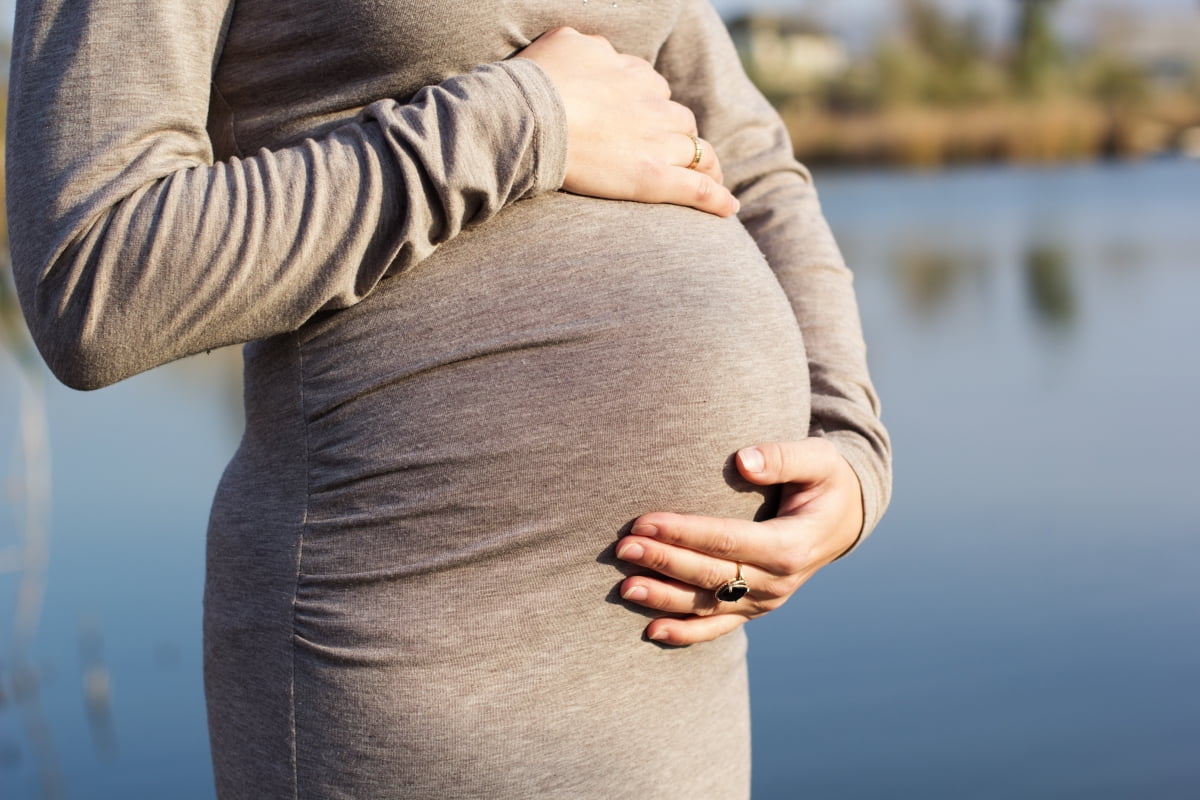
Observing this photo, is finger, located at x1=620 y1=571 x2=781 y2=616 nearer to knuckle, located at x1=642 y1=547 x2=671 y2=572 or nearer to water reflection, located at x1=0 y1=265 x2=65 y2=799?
knuckle, located at x1=642 y1=547 x2=671 y2=572

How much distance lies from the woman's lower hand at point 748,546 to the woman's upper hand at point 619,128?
24cm

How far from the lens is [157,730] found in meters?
3.66

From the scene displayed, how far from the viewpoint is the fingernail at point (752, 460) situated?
0.98 metres

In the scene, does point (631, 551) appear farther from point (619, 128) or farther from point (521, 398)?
point (619, 128)

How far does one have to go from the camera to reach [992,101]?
2728 centimetres

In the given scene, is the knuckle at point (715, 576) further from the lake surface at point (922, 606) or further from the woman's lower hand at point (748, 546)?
the lake surface at point (922, 606)

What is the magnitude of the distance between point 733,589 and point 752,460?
10cm

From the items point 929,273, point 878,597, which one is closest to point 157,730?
point 878,597

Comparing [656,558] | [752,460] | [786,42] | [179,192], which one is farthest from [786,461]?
[786,42]

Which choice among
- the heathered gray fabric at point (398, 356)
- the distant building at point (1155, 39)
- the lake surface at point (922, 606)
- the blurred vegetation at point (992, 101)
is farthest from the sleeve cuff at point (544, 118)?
the distant building at point (1155, 39)

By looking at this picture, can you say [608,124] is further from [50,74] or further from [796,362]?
[50,74]

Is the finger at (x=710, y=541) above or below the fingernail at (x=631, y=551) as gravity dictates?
above

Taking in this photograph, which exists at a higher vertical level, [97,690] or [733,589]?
[733,589]

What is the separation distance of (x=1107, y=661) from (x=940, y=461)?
1.43 m
